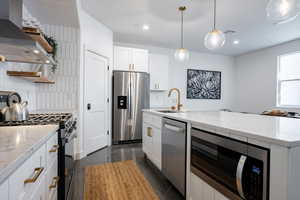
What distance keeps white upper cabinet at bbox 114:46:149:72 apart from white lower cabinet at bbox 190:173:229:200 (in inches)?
125

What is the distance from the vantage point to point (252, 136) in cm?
94

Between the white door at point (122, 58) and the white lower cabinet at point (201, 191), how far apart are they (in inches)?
125

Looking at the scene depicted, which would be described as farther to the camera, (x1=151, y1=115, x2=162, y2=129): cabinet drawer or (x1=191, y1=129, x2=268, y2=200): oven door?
(x1=151, y1=115, x2=162, y2=129): cabinet drawer

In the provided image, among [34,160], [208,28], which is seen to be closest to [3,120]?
[34,160]

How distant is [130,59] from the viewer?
13.4 ft

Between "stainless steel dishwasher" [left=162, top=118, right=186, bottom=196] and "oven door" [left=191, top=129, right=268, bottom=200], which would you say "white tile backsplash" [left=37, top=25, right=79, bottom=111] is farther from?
"oven door" [left=191, top=129, right=268, bottom=200]

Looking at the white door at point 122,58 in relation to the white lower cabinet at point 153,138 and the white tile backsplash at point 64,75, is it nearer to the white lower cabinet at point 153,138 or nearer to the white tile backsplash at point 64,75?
the white tile backsplash at point 64,75

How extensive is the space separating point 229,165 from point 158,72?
3.80 meters

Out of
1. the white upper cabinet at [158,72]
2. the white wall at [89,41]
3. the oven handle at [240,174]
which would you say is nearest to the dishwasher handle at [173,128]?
the oven handle at [240,174]

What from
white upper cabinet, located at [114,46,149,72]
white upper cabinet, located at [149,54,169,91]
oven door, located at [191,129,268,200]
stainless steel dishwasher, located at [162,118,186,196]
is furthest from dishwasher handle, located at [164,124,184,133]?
white upper cabinet, located at [149,54,169,91]

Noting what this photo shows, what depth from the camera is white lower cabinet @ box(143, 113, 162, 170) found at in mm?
2283

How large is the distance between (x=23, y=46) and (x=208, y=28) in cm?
368

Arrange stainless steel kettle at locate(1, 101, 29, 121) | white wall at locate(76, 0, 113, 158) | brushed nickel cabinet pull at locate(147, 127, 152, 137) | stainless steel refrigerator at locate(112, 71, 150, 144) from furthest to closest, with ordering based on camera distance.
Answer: stainless steel refrigerator at locate(112, 71, 150, 144) → white wall at locate(76, 0, 113, 158) → brushed nickel cabinet pull at locate(147, 127, 152, 137) → stainless steel kettle at locate(1, 101, 29, 121)

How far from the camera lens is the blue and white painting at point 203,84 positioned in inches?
217
